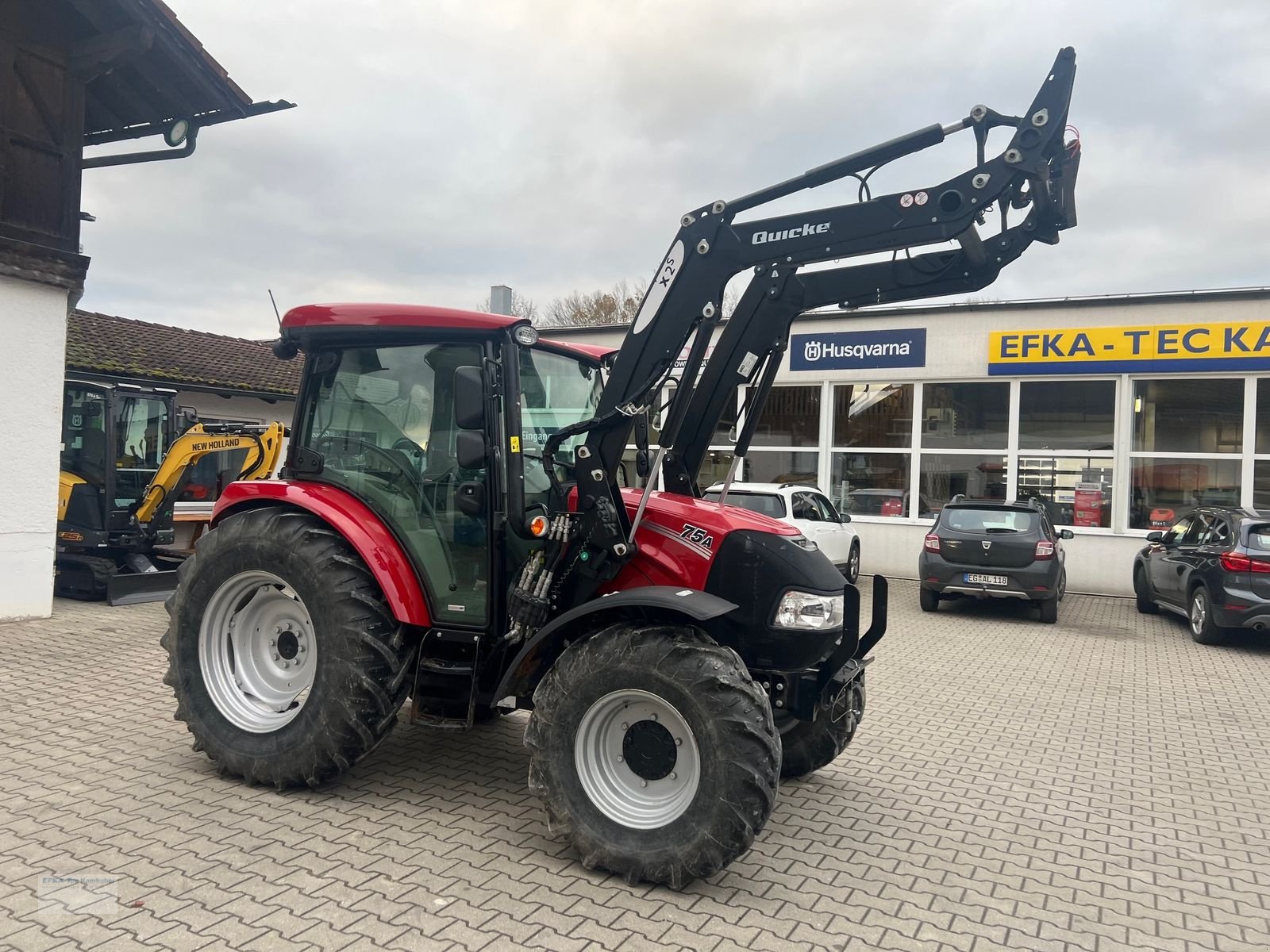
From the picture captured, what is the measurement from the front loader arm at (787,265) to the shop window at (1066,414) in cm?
1259

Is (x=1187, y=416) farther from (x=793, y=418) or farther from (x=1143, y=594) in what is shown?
(x=793, y=418)

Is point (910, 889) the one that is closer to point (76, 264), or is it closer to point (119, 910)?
point (119, 910)

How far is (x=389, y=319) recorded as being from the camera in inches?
177

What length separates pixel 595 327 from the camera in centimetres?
1864

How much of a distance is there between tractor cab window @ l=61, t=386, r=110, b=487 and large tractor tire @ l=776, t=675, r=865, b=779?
926 centimetres

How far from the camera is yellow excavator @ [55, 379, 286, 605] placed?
10.4 m

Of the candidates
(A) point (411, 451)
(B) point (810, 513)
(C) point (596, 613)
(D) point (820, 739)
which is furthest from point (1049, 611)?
(A) point (411, 451)

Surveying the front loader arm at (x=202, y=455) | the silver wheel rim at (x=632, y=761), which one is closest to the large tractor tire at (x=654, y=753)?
the silver wheel rim at (x=632, y=761)

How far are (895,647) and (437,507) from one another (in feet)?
21.8

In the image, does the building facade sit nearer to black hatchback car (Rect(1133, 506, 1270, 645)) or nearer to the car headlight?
black hatchback car (Rect(1133, 506, 1270, 645))

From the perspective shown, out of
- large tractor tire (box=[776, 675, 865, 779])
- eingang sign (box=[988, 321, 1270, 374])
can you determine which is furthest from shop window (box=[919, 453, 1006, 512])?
large tractor tire (box=[776, 675, 865, 779])

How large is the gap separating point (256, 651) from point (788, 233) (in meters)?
3.50

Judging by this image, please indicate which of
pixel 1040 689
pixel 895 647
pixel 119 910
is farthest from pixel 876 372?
pixel 119 910

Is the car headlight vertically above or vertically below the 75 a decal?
below
